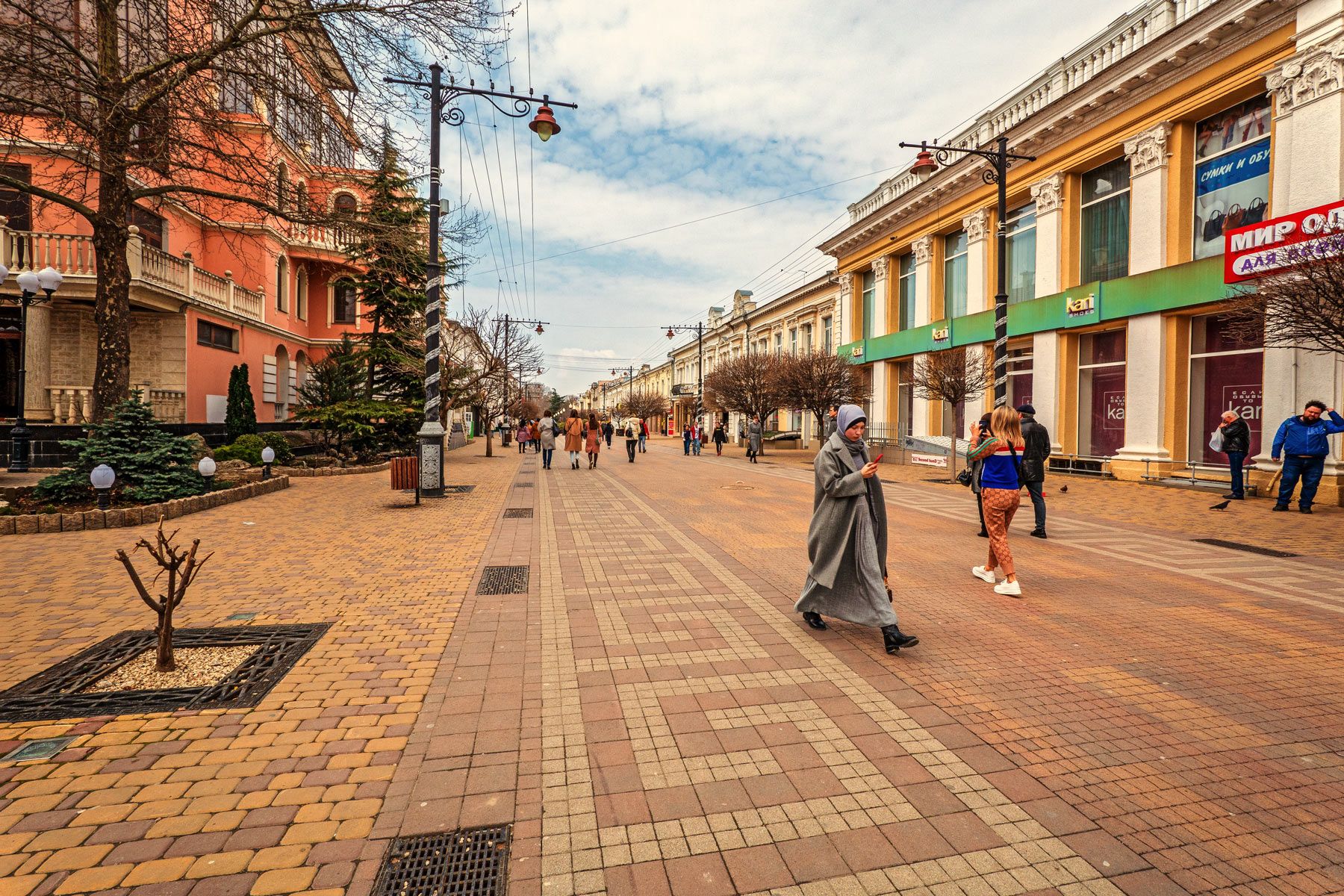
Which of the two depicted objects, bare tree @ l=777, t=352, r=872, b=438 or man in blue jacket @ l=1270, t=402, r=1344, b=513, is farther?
bare tree @ l=777, t=352, r=872, b=438

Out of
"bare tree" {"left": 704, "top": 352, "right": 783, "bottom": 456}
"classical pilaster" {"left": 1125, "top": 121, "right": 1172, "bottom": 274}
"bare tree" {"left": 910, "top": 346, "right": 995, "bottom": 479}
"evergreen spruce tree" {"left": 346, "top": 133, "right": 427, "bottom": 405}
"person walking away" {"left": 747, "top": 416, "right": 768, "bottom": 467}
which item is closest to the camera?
"classical pilaster" {"left": 1125, "top": 121, "right": 1172, "bottom": 274}

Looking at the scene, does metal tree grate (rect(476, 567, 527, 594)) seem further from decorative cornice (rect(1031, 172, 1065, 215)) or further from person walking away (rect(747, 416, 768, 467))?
decorative cornice (rect(1031, 172, 1065, 215))

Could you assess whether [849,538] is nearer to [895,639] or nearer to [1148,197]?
[895,639]

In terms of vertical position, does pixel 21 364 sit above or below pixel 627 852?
above

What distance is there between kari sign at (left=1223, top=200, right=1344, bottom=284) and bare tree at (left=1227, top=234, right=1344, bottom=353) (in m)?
1.02

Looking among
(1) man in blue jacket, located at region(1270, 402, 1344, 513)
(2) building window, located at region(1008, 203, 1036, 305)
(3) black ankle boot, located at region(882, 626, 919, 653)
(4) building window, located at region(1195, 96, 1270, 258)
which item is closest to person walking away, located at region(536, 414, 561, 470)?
(2) building window, located at region(1008, 203, 1036, 305)

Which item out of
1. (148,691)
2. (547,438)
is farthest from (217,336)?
(148,691)

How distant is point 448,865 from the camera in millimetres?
2402

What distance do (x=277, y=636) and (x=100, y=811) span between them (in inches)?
83.7

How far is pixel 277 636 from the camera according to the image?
4.72 m

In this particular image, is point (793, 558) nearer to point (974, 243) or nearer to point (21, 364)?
point (21, 364)

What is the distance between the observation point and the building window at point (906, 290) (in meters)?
30.3

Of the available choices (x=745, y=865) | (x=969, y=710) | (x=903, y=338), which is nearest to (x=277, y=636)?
(x=745, y=865)

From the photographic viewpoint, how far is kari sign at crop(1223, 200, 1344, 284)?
12.2 m
